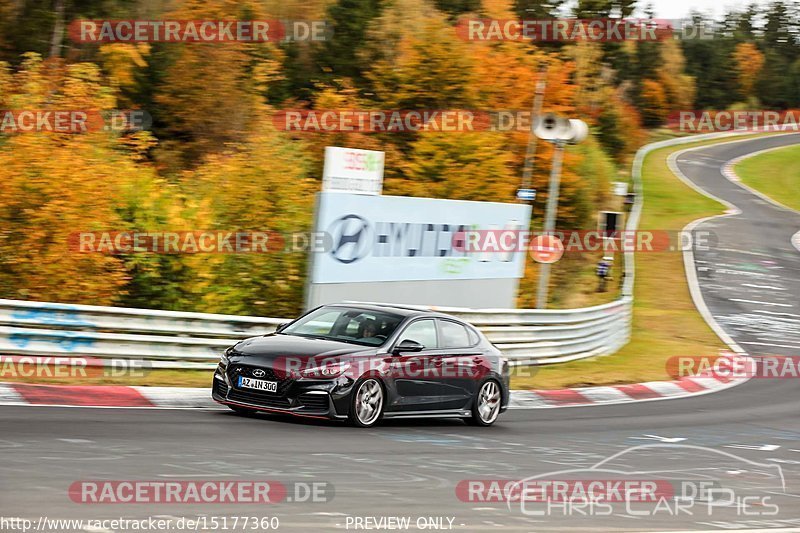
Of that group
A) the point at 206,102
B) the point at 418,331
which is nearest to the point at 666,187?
the point at 206,102

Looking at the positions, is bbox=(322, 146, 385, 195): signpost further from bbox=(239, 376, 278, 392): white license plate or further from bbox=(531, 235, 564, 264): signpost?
bbox=(239, 376, 278, 392): white license plate

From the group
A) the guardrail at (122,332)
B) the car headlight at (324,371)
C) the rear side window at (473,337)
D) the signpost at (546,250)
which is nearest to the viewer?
the car headlight at (324,371)

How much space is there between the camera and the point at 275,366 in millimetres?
11359

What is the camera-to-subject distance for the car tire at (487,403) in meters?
13.5

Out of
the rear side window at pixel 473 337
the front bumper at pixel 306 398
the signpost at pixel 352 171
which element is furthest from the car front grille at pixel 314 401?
the signpost at pixel 352 171

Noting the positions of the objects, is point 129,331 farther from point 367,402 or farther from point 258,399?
point 367,402

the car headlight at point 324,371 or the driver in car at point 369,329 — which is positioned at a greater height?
the driver in car at point 369,329

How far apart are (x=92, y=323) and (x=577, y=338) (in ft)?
37.9

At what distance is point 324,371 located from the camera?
37.2 ft

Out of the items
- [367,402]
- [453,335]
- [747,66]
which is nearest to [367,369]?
[367,402]

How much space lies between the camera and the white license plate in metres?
11.4

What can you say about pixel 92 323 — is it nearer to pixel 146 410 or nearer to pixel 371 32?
pixel 146 410

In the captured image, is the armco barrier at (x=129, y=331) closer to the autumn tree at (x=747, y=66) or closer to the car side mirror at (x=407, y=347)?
the car side mirror at (x=407, y=347)

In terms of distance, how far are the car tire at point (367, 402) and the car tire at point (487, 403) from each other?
1810 millimetres
